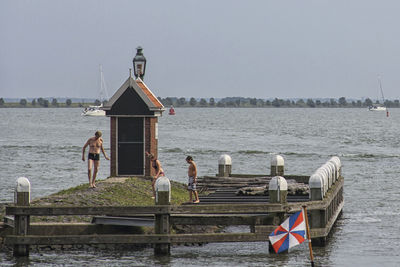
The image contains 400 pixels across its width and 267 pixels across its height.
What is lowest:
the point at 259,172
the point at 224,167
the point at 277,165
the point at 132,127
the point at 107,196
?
the point at 259,172

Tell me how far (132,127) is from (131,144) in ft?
1.84

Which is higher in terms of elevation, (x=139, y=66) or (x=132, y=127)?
(x=139, y=66)

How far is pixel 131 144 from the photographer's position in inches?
1151

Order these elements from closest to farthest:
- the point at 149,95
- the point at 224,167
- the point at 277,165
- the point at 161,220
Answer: the point at 161,220
the point at 149,95
the point at 277,165
the point at 224,167

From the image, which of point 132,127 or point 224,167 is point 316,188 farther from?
point 224,167

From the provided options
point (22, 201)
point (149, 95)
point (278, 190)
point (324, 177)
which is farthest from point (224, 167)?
point (22, 201)

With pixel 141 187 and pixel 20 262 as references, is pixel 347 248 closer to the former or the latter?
pixel 141 187

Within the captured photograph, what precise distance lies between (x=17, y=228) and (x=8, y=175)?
31.0 metres

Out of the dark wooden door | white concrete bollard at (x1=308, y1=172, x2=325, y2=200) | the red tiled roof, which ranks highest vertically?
the red tiled roof

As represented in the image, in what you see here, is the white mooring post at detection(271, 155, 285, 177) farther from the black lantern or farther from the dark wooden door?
the black lantern

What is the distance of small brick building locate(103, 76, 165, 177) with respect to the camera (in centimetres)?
2912

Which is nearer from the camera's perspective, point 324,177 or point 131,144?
point 324,177

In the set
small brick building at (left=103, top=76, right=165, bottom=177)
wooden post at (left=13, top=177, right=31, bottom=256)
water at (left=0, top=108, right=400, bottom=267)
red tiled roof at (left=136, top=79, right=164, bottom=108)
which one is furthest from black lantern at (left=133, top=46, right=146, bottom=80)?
wooden post at (left=13, top=177, right=31, bottom=256)

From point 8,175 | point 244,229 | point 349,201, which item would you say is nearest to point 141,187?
point 244,229
